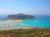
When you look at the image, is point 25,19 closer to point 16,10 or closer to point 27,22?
point 27,22

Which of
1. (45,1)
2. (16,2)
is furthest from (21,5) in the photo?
(45,1)

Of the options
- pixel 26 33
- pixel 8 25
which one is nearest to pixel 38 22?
pixel 26 33

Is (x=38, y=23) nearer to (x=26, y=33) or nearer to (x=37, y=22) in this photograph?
(x=37, y=22)

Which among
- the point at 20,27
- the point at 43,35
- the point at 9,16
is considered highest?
the point at 9,16

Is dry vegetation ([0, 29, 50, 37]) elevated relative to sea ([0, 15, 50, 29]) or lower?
lower

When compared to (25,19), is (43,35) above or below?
below

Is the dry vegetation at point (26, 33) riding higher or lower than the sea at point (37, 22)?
lower
